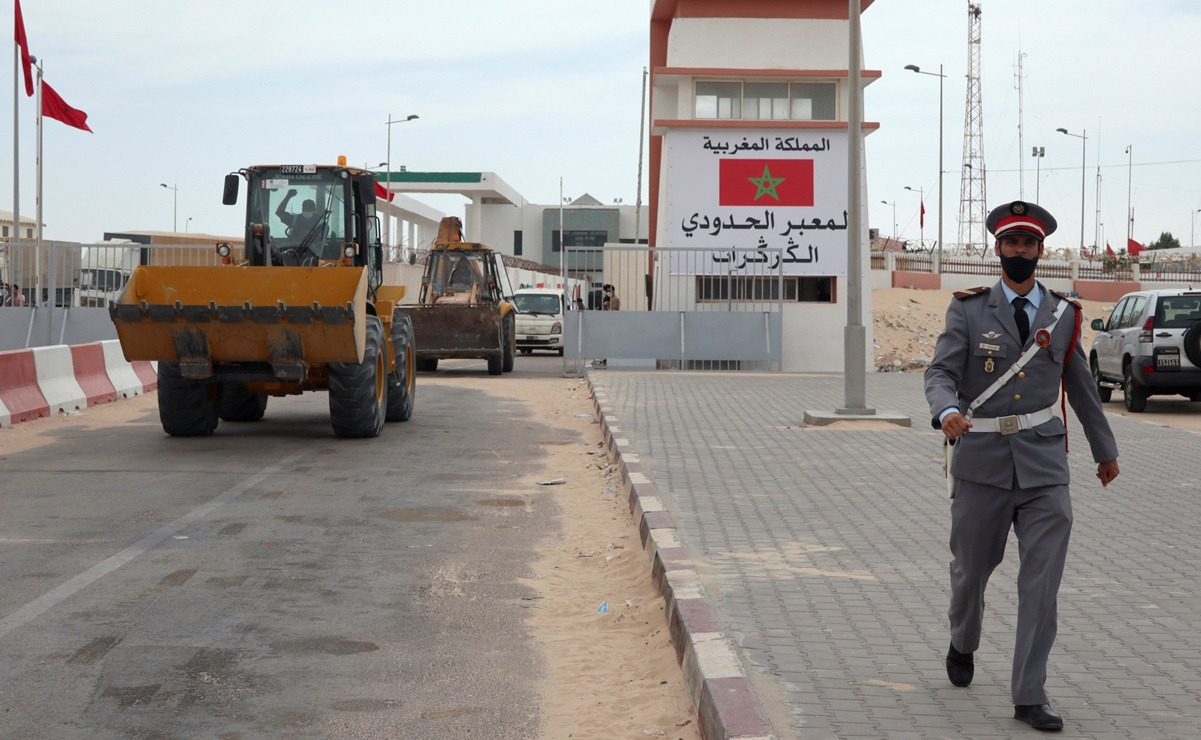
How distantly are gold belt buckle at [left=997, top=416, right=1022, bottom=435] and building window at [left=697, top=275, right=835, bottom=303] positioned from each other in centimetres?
2310

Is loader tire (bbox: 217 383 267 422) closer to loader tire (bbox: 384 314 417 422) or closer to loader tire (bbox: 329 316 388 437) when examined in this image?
loader tire (bbox: 384 314 417 422)

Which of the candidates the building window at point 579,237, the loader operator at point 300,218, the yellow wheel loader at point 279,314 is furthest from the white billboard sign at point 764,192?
the building window at point 579,237

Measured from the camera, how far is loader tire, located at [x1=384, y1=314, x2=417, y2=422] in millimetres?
16031

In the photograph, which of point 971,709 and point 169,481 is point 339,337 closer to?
point 169,481

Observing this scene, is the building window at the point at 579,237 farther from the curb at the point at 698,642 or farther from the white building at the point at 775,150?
the curb at the point at 698,642

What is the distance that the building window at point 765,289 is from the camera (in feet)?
92.3

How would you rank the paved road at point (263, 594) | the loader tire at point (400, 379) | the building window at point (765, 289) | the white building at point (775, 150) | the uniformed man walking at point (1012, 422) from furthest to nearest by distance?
the white building at point (775, 150)
the building window at point (765, 289)
the loader tire at point (400, 379)
the paved road at point (263, 594)
the uniformed man walking at point (1012, 422)

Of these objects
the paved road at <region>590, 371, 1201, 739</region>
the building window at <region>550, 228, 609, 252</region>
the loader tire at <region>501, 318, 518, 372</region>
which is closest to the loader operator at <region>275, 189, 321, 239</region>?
the paved road at <region>590, 371, 1201, 739</region>

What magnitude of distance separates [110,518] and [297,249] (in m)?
6.81

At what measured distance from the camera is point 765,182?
29.2 m

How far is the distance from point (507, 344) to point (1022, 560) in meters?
22.9

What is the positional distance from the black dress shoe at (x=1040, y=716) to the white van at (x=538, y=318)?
32383 millimetres

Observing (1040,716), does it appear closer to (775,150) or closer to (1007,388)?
(1007,388)

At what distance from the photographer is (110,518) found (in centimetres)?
922
